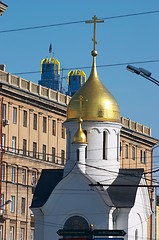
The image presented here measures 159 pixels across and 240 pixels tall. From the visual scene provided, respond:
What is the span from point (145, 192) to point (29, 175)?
73.3ft

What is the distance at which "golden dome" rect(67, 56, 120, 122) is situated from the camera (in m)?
70.1

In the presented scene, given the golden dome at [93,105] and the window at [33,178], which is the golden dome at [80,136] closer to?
the golden dome at [93,105]

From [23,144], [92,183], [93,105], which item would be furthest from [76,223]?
[23,144]

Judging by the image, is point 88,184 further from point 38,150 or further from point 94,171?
point 38,150

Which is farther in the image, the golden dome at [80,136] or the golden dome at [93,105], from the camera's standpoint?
the golden dome at [93,105]

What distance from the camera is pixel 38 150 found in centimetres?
9569

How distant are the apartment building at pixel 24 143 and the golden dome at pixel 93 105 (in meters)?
17.4

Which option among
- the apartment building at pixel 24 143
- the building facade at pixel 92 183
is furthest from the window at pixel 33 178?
the building facade at pixel 92 183

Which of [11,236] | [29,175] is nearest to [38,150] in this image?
[29,175]

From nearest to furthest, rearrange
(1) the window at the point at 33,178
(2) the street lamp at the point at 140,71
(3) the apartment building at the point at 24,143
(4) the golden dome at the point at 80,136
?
(2) the street lamp at the point at 140,71 → (4) the golden dome at the point at 80,136 → (3) the apartment building at the point at 24,143 → (1) the window at the point at 33,178

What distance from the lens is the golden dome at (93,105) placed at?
70.1m

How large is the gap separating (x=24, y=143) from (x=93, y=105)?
23372mm

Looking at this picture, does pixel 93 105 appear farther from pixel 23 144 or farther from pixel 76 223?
pixel 23 144

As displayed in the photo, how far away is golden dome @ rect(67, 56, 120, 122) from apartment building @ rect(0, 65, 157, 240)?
1736 centimetres
